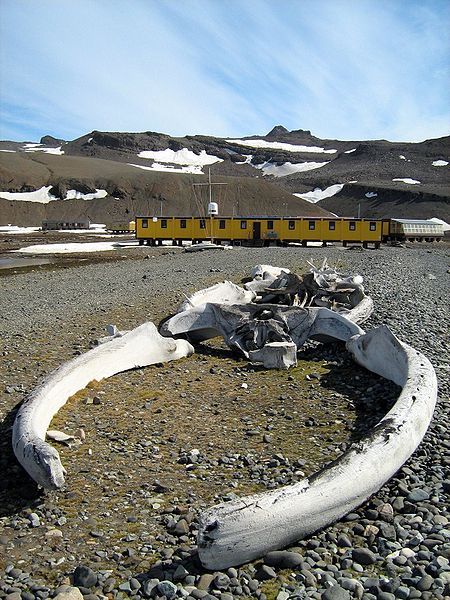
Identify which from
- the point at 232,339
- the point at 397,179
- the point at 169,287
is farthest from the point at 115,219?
the point at 232,339

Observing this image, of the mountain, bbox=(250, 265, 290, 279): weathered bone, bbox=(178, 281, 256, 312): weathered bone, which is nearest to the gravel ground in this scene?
bbox=(178, 281, 256, 312): weathered bone

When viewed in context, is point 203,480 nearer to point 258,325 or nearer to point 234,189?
point 258,325

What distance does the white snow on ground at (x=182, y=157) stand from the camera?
182 meters

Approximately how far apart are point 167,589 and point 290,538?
0.90 m

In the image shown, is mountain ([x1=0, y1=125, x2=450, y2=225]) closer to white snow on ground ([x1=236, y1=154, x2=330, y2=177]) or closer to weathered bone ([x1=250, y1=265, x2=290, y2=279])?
white snow on ground ([x1=236, y1=154, x2=330, y2=177])

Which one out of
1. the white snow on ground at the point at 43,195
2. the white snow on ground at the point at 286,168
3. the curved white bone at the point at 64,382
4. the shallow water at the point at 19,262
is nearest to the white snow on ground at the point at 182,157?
the white snow on ground at the point at 286,168

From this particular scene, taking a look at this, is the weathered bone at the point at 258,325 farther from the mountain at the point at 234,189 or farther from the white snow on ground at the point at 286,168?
the white snow on ground at the point at 286,168

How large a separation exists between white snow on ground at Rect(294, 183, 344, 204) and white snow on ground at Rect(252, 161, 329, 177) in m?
41.9

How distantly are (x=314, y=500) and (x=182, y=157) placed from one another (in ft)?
614

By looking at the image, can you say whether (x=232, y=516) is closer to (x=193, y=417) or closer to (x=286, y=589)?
(x=286, y=589)

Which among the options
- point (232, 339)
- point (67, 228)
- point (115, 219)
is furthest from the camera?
point (115, 219)

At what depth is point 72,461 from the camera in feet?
17.4

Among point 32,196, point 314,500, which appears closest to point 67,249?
point 314,500

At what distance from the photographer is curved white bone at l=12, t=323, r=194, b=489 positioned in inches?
182
